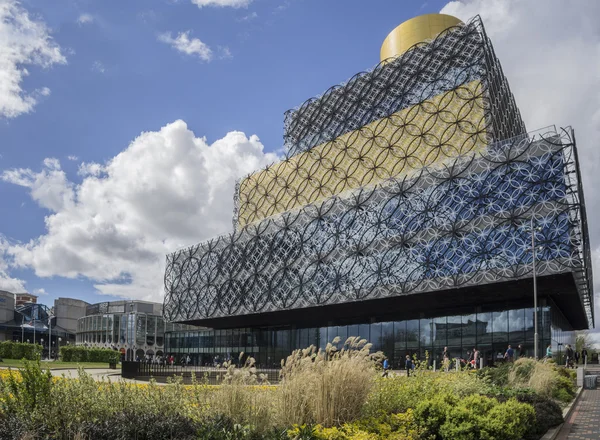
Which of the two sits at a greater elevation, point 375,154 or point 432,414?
point 375,154

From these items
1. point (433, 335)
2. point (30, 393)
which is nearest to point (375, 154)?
point (433, 335)

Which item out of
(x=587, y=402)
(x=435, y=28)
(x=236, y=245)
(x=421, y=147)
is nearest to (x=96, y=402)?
(x=587, y=402)

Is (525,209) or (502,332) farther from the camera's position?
(502,332)

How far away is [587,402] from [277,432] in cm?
1724

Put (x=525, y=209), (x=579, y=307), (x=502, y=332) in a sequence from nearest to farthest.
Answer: (x=525, y=209)
(x=502, y=332)
(x=579, y=307)

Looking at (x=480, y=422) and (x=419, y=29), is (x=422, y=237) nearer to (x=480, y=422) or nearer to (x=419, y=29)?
(x=419, y=29)

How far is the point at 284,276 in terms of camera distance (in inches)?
1945

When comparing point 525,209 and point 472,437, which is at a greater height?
point 525,209

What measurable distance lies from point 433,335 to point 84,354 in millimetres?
40847

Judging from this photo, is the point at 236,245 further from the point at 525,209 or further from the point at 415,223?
the point at 525,209

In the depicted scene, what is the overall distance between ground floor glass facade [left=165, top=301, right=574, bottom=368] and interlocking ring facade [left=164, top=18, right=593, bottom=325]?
5833 mm

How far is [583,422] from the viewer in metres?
14.7

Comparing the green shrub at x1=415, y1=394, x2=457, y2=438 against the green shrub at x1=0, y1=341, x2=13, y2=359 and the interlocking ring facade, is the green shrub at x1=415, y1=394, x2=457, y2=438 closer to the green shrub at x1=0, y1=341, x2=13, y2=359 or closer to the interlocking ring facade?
the interlocking ring facade

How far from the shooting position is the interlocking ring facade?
3581 cm
